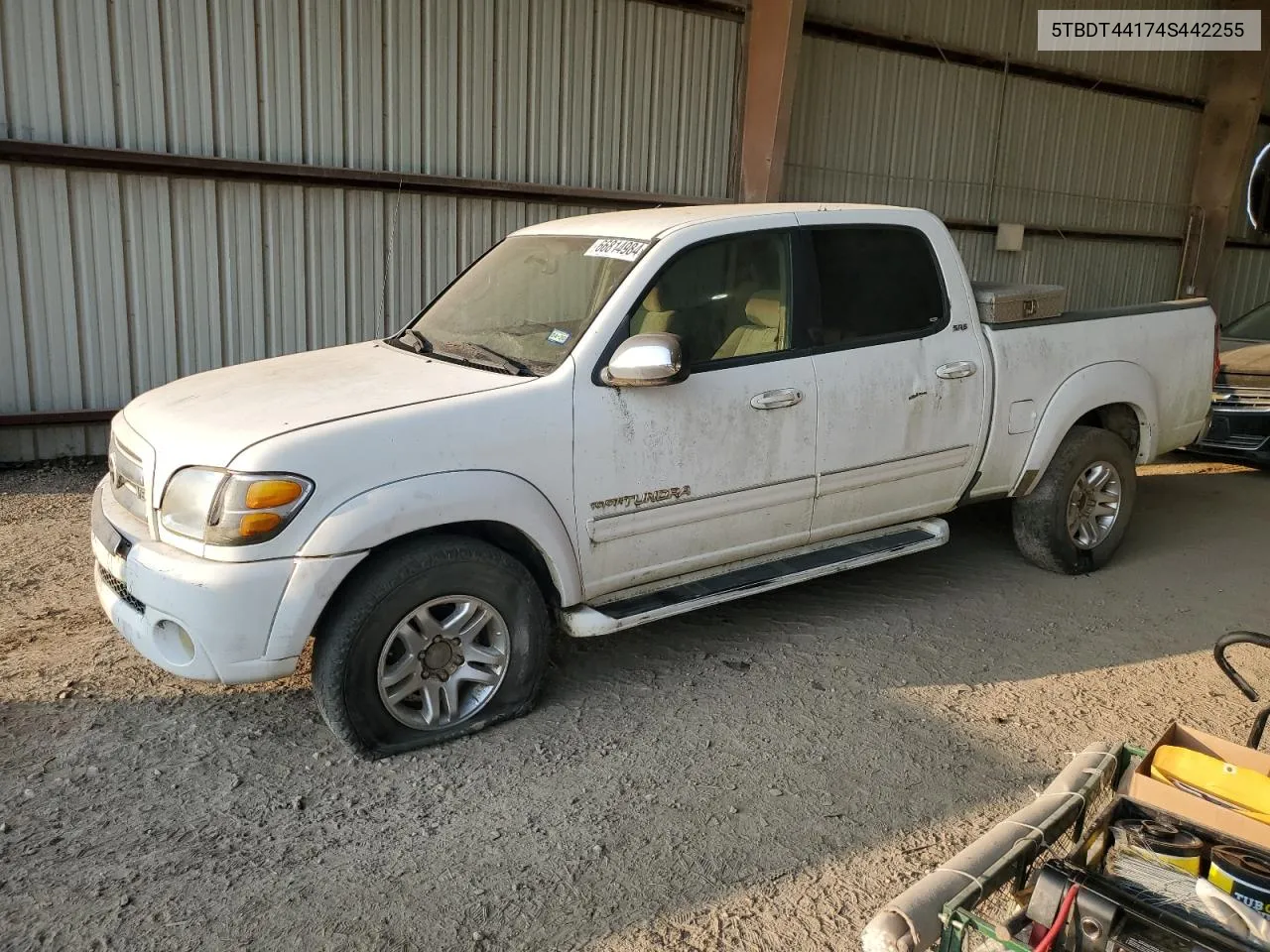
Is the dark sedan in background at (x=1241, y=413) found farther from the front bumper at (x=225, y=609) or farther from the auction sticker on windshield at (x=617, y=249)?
the front bumper at (x=225, y=609)

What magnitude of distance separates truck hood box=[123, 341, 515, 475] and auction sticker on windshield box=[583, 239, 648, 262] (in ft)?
2.56

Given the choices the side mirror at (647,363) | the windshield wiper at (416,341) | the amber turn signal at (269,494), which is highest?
the side mirror at (647,363)

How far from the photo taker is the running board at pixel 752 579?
13.3 ft

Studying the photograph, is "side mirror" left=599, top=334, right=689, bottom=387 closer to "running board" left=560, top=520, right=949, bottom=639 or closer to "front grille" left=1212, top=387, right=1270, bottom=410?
"running board" left=560, top=520, right=949, bottom=639

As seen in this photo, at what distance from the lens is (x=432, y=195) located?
8594 mm

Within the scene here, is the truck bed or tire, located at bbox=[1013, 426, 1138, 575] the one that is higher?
the truck bed

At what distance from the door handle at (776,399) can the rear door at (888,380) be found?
16 centimetres

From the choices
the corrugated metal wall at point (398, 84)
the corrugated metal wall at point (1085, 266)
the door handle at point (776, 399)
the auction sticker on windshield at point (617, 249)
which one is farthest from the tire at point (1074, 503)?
the corrugated metal wall at point (1085, 266)

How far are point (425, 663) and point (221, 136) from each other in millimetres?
5444

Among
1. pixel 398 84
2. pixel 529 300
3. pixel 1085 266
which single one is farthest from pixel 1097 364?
pixel 1085 266

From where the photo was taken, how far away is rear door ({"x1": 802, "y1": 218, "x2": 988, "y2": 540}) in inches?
183

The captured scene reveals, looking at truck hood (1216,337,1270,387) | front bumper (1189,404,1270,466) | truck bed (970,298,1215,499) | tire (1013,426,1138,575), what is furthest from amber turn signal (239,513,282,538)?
truck hood (1216,337,1270,387)

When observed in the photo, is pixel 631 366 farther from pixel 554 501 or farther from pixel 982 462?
pixel 982 462

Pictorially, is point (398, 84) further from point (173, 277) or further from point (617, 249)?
point (617, 249)
